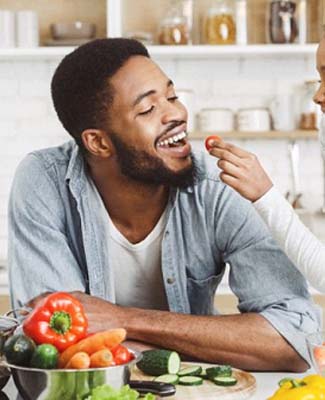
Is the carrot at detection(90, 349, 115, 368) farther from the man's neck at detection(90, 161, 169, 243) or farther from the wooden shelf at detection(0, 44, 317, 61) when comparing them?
the wooden shelf at detection(0, 44, 317, 61)

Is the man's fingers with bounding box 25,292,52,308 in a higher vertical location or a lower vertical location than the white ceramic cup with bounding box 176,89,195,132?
lower

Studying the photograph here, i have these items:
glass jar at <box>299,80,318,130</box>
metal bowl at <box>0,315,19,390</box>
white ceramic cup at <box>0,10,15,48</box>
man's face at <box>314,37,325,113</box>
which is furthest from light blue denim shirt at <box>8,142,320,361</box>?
glass jar at <box>299,80,318,130</box>

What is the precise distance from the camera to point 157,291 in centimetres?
236

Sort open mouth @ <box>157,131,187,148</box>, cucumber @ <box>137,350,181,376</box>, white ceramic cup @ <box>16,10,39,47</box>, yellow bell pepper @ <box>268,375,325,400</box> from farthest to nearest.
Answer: white ceramic cup @ <box>16,10,39,47</box>, open mouth @ <box>157,131,187,148</box>, cucumber @ <box>137,350,181,376</box>, yellow bell pepper @ <box>268,375,325,400</box>

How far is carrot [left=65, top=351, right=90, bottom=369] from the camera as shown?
1521mm

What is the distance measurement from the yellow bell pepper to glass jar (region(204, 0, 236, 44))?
2662 millimetres

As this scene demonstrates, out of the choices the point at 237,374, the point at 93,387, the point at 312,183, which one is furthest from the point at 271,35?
the point at 93,387

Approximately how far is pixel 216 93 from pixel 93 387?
2.87 m

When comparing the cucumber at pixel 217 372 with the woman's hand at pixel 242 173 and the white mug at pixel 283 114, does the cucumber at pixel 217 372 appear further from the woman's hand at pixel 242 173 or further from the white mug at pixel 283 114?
the white mug at pixel 283 114

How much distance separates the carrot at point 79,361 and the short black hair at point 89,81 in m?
0.92

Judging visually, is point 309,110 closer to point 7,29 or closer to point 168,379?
point 7,29

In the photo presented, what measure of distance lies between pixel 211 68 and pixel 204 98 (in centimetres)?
14

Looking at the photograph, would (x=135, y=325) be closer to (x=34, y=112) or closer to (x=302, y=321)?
(x=302, y=321)

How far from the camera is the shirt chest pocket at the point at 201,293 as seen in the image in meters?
2.32
